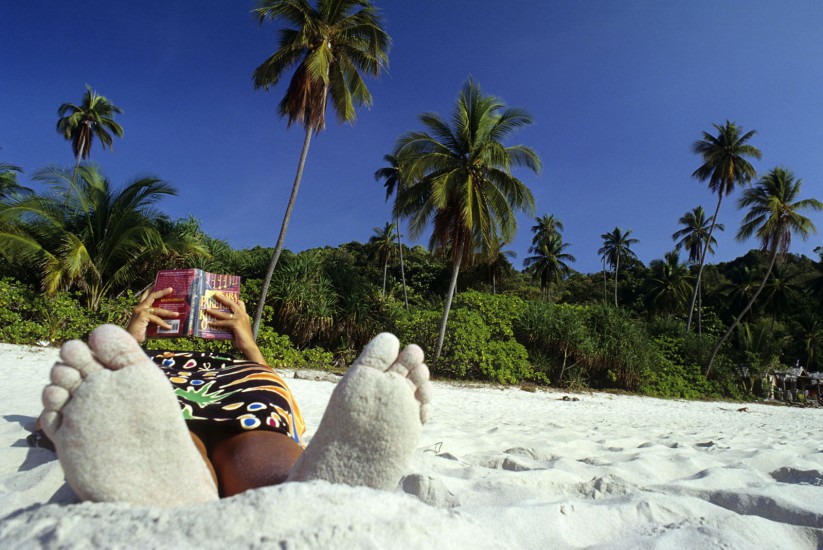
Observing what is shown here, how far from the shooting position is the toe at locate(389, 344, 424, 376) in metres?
1.10

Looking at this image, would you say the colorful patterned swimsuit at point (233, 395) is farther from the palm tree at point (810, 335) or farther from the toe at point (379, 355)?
the palm tree at point (810, 335)

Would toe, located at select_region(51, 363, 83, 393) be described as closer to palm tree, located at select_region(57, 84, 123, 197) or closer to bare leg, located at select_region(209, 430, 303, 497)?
bare leg, located at select_region(209, 430, 303, 497)

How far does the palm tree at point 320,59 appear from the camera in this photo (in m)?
10.7

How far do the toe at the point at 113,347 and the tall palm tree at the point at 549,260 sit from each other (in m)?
31.7

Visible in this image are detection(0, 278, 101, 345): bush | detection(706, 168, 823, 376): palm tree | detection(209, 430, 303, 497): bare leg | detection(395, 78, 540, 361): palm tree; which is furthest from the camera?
detection(706, 168, 823, 376): palm tree

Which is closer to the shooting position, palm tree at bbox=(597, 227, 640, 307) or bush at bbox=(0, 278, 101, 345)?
bush at bbox=(0, 278, 101, 345)

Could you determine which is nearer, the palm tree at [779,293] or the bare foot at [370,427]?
the bare foot at [370,427]

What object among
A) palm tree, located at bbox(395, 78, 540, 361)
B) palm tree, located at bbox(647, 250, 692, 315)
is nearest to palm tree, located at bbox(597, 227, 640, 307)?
palm tree, located at bbox(647, 250, 692, 315)

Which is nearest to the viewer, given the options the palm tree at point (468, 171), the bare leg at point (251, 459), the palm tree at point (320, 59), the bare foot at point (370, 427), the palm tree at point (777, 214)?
the bare foot at point (370, 427)

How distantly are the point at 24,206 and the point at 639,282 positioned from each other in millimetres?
36839

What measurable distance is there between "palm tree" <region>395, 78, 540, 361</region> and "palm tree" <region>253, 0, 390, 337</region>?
2381mm

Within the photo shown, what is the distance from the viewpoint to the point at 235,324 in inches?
79.4

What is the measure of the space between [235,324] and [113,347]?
1088 mm

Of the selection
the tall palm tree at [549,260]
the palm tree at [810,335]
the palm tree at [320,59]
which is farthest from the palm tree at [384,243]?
the palm tree at [810,335]
